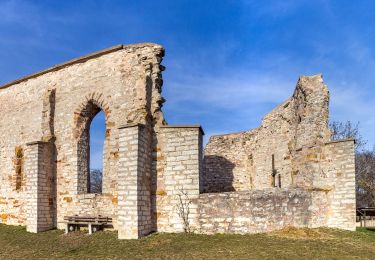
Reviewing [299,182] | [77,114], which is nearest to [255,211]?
[299,182]

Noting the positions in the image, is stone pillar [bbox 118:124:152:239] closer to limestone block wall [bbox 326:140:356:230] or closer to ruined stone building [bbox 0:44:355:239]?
ruined stone building [bbox 0:44:355:239]

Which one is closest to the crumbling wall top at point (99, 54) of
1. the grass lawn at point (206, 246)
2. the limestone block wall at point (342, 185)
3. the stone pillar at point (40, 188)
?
the stone pillar at point (40, 188)

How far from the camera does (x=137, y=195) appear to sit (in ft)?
31.1

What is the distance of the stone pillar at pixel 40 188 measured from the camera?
11984 mm

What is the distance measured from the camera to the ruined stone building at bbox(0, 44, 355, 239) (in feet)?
31.4

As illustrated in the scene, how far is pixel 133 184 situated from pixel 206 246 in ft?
9.14

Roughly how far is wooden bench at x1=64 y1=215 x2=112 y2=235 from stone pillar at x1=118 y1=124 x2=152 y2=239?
1.42 metres

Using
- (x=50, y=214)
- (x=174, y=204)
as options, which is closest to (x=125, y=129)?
(x=174, y=204)

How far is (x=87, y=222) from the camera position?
10875mm

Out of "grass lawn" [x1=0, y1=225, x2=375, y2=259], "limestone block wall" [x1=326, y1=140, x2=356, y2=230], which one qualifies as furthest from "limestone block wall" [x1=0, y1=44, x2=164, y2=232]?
"limestone block wall" [x1=326, y1=140, x2=356, y2=230]

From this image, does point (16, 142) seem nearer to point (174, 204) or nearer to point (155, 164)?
point (155, 164)

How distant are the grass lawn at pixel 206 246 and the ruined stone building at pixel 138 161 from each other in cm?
55

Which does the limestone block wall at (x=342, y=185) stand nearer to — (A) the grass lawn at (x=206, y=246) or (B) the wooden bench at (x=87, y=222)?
Answer: (A) the grass lawn at (x=206, y=246)

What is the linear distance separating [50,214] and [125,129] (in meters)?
5.01
